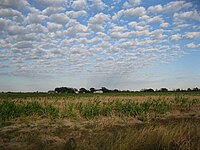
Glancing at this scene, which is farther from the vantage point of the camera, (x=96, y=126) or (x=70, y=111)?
(x=70, y=111)

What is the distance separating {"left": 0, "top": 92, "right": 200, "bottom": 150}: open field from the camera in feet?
23.3

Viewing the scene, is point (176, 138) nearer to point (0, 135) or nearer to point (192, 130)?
point (192, 130)

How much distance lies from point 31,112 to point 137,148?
11.8 meters

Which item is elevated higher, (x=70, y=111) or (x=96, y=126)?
(x=70, y=111)

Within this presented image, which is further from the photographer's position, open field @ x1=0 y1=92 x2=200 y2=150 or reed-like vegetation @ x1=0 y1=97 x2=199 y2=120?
reed-like vegetation @ x1=0 y1=97 x2=199 y2=120

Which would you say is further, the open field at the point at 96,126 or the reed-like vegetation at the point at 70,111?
the reed-like vegetation at the point at 70,111

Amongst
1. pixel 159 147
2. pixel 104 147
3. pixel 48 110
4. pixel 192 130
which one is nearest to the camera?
pixel 104 147


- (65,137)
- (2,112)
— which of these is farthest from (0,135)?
(2,112)

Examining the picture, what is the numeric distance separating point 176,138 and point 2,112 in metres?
11.9

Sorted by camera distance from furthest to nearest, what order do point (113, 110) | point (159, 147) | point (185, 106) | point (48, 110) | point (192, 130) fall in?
point (185, 106) → point (113, 110) → point (48, 110) → point (192, 130) → point (159, 147)

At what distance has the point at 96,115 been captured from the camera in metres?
17.4

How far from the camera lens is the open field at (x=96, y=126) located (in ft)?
23.3

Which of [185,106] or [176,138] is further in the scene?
[185,106]

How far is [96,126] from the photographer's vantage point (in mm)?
12938
